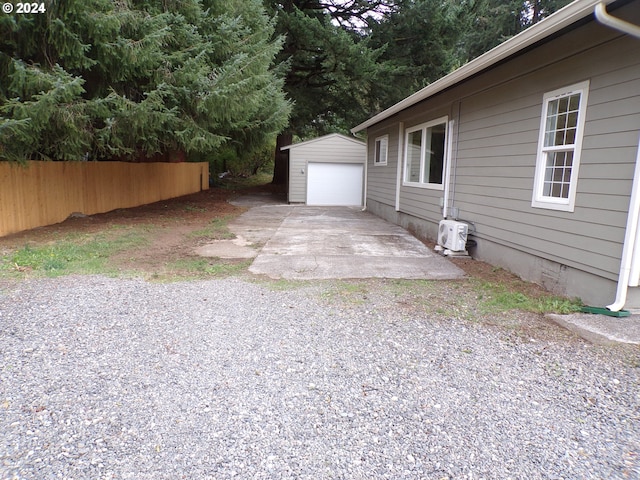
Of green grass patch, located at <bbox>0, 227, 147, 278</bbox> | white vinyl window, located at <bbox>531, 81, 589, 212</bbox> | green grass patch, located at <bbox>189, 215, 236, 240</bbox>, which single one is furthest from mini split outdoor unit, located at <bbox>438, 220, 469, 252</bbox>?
green grass patch, located at <bbox>0, 227, 147, 278</bbox>

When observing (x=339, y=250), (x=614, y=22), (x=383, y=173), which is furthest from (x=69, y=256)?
(x=383, y=173)

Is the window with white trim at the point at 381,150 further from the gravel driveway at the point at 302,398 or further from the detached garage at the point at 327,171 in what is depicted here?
the gravel driveway at the point at 302,398

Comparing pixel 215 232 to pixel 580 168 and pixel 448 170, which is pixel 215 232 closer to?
pixel 448 170

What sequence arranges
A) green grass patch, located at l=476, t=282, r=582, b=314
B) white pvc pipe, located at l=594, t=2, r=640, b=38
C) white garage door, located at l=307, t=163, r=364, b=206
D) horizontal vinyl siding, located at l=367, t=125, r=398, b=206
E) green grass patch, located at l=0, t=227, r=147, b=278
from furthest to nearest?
white garage door, located at l=307, t=163, r=364, b=206
horizontal vinyl siding, located at l=367, t=125, r=398, b=206
green grass patch, located at l=0, t=227, r=147, b=278
green grass patch, located at l=476, t=282, r=582, b=314
white pvc pipe, located at l=594, t=2, r=640, b=38

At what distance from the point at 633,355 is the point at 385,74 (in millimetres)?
14459

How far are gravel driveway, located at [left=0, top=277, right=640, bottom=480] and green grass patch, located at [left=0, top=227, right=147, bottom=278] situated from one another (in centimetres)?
159

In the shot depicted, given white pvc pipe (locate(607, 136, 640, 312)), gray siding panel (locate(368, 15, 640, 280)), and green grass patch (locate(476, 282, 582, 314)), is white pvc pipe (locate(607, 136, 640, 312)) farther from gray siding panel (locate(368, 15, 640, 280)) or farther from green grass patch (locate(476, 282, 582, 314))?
green grass patch (locate(476, 282, 582, 314))

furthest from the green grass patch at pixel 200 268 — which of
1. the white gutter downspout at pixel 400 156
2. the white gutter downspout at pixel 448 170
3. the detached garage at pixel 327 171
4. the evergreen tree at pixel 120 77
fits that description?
the detached garage at pixel 327 171

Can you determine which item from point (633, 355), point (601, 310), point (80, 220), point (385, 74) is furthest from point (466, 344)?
point (385, 74)

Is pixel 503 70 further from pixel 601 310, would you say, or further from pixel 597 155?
pixel 601 310

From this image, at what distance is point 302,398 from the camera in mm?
2604

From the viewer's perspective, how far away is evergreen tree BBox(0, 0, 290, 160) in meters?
6.64

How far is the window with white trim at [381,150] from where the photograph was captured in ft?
38.9

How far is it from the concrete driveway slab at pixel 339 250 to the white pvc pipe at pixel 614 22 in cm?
320
